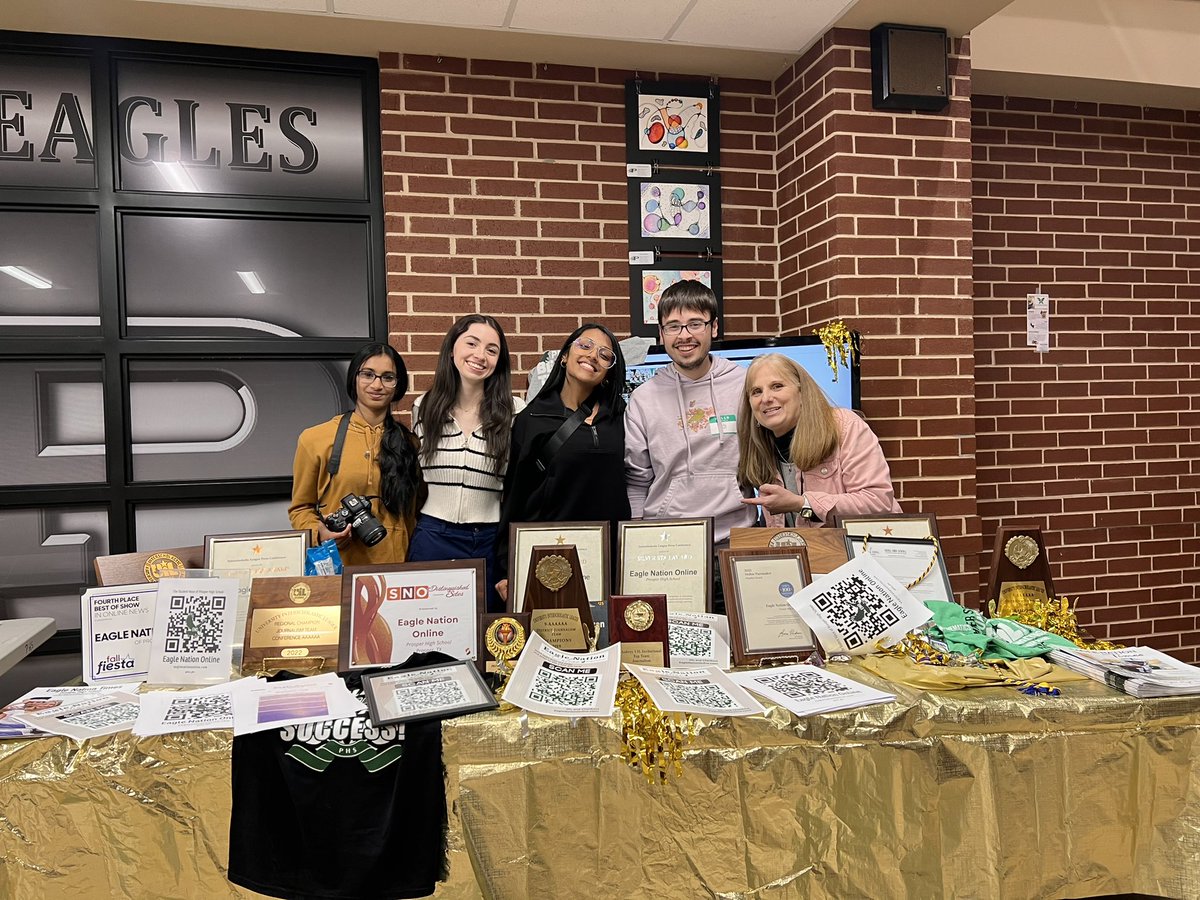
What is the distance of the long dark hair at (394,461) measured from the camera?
2414mm

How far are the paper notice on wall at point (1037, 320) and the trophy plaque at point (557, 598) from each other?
10.5ft

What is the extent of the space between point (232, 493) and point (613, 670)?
2.32m

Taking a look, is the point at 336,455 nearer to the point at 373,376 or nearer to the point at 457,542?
the point at 373,376

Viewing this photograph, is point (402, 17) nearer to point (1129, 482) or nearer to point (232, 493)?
point (232, 493)

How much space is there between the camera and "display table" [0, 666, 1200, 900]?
1.39 metres

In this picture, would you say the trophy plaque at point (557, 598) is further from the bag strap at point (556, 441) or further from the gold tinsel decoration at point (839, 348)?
the gold tinsel decoration at point (839, 348)

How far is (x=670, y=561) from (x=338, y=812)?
851 mm

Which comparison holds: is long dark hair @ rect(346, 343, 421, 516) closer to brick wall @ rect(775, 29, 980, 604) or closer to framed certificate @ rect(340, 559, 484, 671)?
framed certificate @ rect(340, 559, 484, 671)

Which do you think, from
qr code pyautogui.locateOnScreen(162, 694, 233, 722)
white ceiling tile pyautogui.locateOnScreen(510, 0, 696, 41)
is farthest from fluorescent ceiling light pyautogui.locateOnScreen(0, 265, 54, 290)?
qr code pyautogui.locateOnScreen(162, 694, 233, 722)

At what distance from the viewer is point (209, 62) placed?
10.6 ft

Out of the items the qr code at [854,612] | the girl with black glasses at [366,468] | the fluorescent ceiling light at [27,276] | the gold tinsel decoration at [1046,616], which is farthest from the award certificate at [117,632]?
the fluorescent ceiling light at [27,276]

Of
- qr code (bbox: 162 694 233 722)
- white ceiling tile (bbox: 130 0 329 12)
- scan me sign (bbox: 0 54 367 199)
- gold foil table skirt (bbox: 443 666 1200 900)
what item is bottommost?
gold foil table skirt (bbox: 443 666 1200 900)

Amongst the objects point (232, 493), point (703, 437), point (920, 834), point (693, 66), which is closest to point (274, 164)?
point (232, 493)

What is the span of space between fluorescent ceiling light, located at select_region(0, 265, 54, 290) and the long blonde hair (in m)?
2.80
